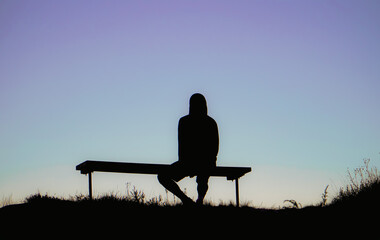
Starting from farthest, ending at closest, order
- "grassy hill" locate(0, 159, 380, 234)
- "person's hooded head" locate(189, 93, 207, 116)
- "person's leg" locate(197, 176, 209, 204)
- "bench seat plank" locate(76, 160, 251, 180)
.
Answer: "bench seat plank" locate(76, 160, 251, 180), "person's leg" locate(197, 176, 209, 204), "person's hooded head" locate(189, 93, 207, 116), "grassy hill" locate(0, 159, 380, 234)

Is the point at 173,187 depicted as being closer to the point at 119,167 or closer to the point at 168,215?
the point at 168,215

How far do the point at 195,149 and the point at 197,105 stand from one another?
0.73 metres

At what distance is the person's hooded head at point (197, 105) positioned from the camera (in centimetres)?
670

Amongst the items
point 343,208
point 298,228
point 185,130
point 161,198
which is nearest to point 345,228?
point 298,228

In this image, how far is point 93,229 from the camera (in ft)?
18.0

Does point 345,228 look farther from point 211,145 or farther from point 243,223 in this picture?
point 211,145

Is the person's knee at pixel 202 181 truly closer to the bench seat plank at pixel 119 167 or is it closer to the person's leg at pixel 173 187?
the person's leg at pixel 173 187

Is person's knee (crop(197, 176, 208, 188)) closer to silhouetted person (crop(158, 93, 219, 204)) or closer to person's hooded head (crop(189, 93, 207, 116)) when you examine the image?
silhouetted person (crop(158, 93, 219, 204))

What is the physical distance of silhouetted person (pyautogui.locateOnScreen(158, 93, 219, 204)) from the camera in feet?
21.5

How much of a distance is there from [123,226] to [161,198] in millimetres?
2262

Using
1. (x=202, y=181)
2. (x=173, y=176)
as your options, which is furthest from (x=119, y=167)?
(x=202, y=181)

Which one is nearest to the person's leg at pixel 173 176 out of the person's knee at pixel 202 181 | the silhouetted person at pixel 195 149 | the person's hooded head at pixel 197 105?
the silhouetted person at pixel 195 149

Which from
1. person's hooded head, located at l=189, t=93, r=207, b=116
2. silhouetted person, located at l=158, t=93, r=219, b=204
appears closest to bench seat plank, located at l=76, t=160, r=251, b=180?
silhouetted person, located at l=158, t=93, r=219, b=204

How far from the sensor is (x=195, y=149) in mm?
6637
